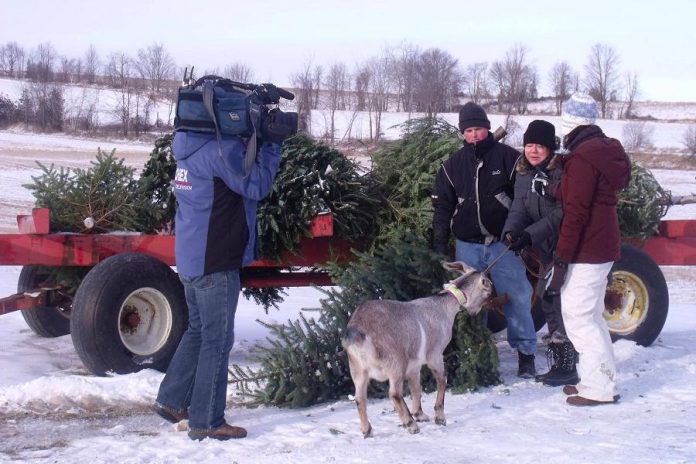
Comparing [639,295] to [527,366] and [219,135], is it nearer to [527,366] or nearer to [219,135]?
[527,366]

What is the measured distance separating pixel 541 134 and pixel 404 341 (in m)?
1.93

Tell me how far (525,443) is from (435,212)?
2296 mm

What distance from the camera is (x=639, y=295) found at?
756cm

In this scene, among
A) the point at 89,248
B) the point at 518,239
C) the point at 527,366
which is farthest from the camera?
the point at 89,248

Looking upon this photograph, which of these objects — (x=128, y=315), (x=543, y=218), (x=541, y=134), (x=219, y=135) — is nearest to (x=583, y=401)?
(x=543, y=218)

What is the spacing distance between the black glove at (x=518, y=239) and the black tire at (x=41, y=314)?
4.23m

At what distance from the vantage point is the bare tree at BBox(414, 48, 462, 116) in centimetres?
3520

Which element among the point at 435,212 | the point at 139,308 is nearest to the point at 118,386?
the point at 139,308

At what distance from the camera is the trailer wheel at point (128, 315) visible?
6.27m

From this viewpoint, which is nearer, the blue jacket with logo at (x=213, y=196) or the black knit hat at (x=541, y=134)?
the blue jacket with logo at (x=213, y=196)

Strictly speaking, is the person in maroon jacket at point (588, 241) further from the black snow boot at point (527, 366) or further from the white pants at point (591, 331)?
the black snow boot at point (527, 366)

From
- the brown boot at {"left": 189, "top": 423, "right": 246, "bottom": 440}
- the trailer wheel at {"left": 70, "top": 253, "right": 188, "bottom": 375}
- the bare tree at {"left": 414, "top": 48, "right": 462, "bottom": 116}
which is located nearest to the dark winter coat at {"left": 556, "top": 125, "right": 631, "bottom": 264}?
the brown boot at {"left": 189, "top": 423, "right": 246, "bottom": 440}

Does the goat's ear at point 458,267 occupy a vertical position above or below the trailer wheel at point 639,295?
above

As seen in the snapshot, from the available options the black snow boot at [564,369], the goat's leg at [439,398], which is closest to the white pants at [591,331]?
the black snow boot at [564,369]
